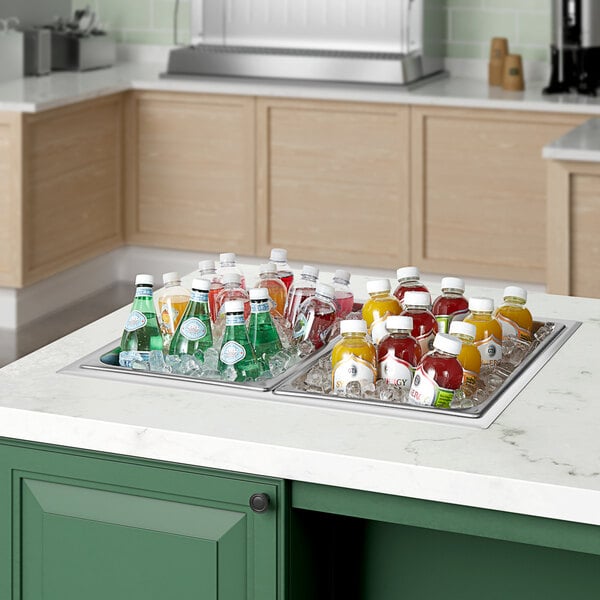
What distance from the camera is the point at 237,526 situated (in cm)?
164

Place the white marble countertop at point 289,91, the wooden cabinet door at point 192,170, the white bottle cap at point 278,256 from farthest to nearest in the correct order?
the wooden cabinet door at point 192,170 → the white marble countertop at point 289,91 → the white bottle cap at point 278,256

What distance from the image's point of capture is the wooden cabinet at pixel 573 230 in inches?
140

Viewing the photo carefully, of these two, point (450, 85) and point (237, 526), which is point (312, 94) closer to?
point (450, 85)

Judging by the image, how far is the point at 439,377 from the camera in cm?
171

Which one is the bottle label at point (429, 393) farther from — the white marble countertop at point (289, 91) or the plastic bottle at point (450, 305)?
the white marble countertop at point (289, 91)

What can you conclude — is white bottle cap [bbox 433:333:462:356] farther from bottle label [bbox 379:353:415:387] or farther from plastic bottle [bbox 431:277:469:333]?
plastic bottle [bbox 431:277:469:333]

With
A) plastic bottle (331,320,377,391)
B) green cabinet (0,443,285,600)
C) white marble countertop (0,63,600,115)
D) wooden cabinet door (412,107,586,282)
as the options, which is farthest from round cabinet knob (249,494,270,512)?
wooden cabinet door (412,107,586,282)

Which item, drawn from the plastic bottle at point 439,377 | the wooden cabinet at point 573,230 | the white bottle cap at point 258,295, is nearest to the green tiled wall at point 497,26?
the wooden cabinet at point 573,230

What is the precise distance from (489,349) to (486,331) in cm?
3

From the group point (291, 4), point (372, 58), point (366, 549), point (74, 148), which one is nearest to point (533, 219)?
point (372, 58)

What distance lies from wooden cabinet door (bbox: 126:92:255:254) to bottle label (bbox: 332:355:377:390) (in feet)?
11.1

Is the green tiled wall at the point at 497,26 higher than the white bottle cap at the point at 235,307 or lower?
higher

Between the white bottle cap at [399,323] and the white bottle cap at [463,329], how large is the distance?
2.4 inches

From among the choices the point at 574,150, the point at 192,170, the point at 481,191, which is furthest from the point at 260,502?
the point at 192,170
